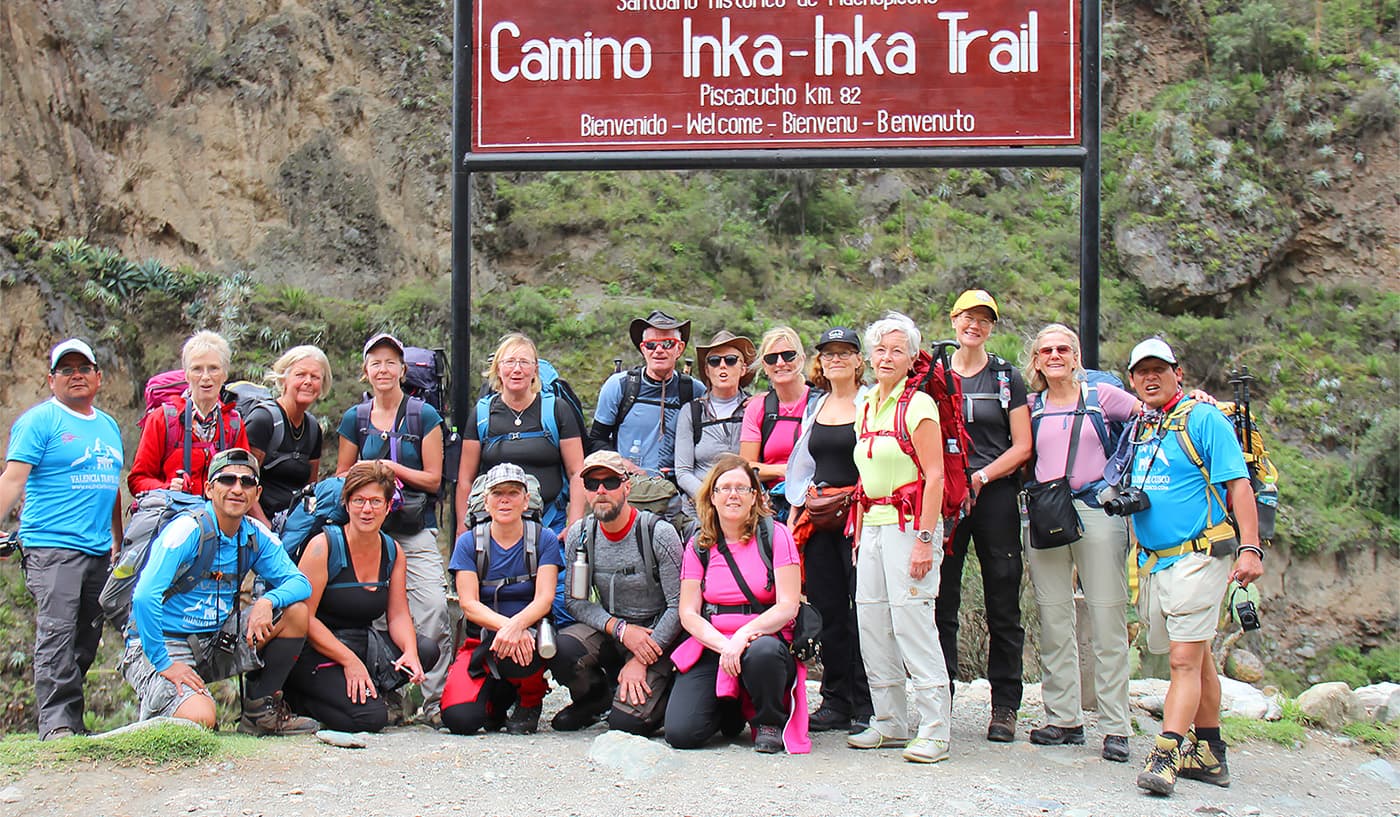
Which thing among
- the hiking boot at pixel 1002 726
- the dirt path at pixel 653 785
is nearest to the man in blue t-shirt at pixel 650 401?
the dirt path at pixel 653 785

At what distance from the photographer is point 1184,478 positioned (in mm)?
5273

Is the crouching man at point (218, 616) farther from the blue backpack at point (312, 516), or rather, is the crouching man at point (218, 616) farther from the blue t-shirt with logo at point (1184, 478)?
the blue t-shirt with logo at point (1184, 478)

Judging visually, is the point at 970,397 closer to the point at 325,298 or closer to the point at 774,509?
the point at 774,509

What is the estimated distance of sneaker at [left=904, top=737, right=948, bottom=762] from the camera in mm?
5449

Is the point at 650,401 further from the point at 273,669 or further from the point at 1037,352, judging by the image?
the point at 273,669

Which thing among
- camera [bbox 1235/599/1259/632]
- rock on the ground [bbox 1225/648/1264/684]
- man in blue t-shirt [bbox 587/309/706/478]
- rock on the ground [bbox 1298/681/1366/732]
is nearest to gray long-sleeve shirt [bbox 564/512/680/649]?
man in blue t-shirt [bbox 587/309/706/478]

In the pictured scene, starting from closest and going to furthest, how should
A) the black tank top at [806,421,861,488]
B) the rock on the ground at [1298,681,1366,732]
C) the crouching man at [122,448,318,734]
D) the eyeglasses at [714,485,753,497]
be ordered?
the crouching man at [122,448,318,734]
the eyeglasses at [714,485,753,497]
the black tank top at [806,421,861,488]
the rock on the ground at [1298,681,1366,732]

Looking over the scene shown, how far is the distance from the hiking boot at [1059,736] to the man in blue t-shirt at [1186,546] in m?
0.64

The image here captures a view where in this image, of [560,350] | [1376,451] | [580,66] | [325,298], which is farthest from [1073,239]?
[580,66]

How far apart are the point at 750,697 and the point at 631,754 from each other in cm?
70

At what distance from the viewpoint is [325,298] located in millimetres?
16594

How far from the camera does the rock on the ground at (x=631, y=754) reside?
5.26 metres

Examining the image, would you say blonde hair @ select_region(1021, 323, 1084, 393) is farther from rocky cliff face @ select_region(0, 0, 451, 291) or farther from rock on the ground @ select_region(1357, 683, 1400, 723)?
rocky cliff face @ select_region(0, 0, 451, 291)

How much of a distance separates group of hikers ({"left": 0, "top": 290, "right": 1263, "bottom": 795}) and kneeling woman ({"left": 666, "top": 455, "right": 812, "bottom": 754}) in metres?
0.02
